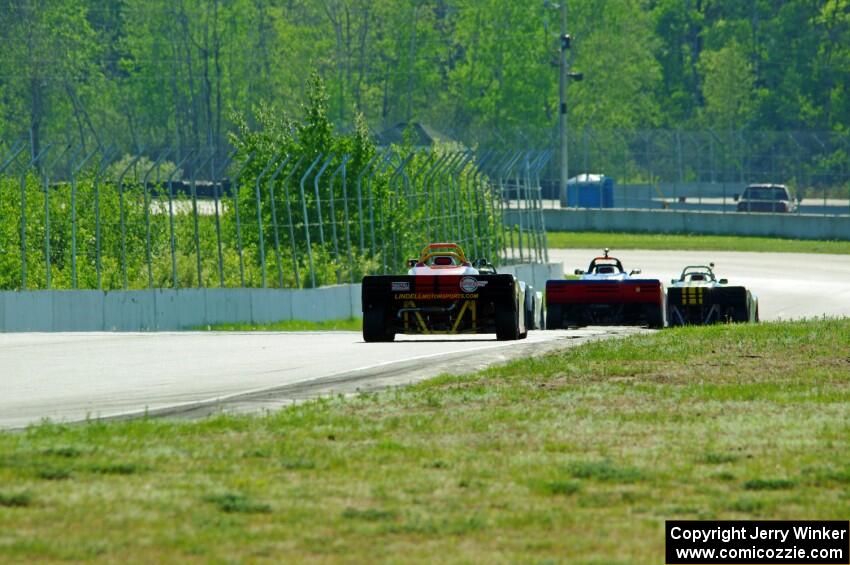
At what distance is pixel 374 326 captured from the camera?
77.3 feet

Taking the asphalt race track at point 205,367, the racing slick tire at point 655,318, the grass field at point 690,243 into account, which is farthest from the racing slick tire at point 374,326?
the grass field at point 690,243

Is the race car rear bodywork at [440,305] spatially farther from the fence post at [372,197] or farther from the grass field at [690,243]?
the grass field at [690,243]

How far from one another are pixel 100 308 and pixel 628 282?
8.97 meters

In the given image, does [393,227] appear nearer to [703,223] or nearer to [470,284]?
[470,284]

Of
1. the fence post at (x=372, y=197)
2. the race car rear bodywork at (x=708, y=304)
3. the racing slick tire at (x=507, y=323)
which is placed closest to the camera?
the racing slick tire at (x=507, y=323)

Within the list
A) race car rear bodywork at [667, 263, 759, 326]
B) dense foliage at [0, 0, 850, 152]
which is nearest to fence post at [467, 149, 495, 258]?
race car rear bodywork at [667, 263, 759, 326]

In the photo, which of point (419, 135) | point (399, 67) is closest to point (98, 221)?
point (419, 135)

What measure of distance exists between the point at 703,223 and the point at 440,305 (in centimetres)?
4438

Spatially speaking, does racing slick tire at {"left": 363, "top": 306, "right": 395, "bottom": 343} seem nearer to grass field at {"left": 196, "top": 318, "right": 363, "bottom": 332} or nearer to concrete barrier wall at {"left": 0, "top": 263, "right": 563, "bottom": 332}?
grass field at {"left": 196, "top": 318, "right": 363, "bottom": 332}

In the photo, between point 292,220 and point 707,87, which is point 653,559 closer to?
point 292,220

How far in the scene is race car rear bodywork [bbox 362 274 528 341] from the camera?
2344cm

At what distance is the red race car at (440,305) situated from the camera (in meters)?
23.4

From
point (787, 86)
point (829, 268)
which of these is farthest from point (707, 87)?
point (829, 268)

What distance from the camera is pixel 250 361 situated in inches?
768
